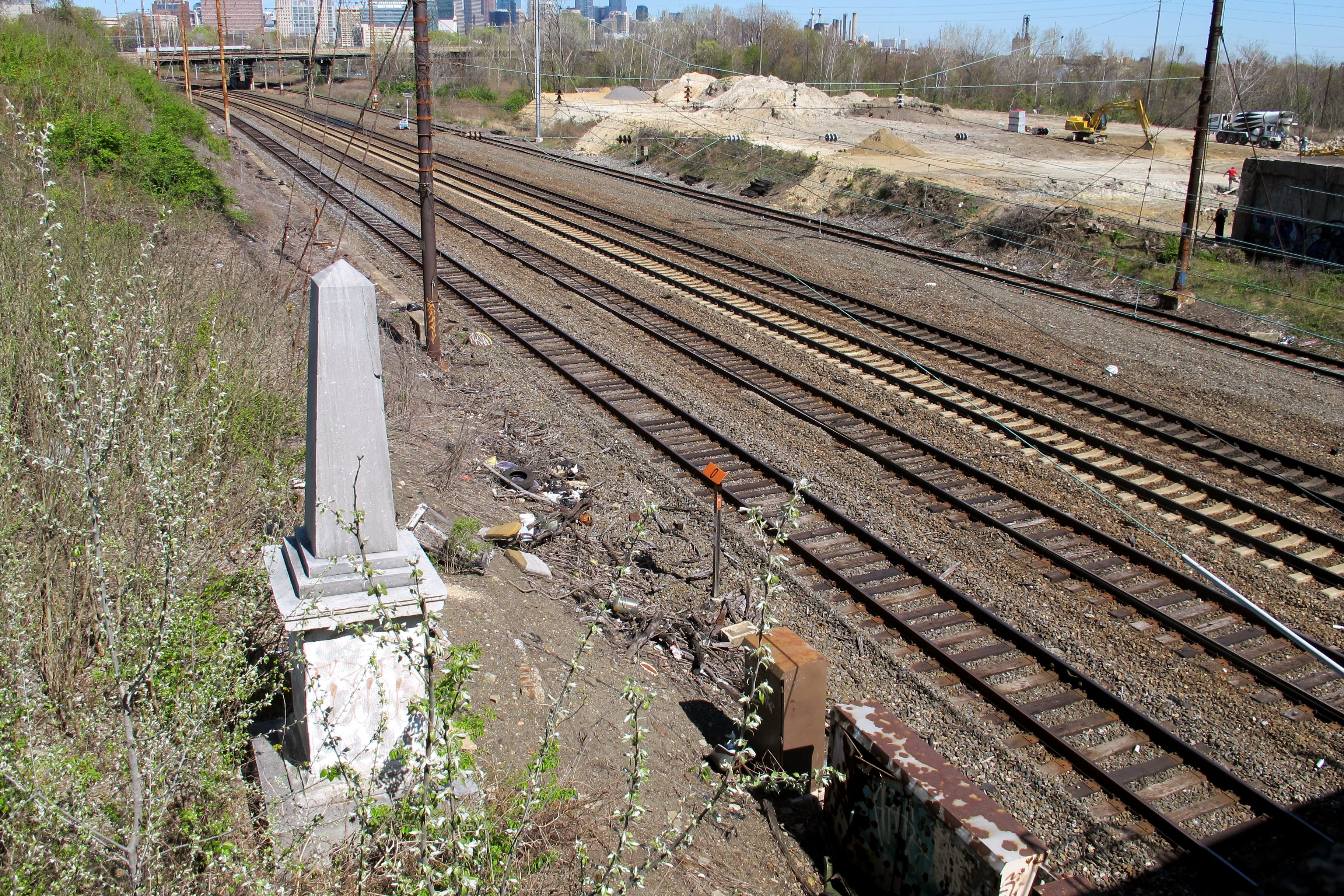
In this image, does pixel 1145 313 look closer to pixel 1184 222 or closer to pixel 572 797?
pixel 1184 222

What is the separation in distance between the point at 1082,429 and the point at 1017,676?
5580 mm

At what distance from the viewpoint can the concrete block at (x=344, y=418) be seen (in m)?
4.07

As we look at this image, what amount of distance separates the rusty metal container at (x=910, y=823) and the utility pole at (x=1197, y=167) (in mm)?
16027

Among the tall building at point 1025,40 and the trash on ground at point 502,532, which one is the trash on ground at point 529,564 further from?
the tall building at point 1025,40

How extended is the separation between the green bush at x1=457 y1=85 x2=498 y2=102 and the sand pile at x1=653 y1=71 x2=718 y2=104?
1132 centimetres

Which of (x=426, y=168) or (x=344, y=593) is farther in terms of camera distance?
(x=426, y=168)

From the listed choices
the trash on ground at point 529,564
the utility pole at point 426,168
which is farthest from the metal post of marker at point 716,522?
the utility pole at point 426,168

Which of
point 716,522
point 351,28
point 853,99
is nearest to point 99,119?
point 716,522

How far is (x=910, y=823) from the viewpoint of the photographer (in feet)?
15.8

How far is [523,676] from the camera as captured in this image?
6.14 m

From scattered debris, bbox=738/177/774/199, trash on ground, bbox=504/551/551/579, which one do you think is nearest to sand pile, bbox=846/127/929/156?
scattered debris, bbox=738/177/774/199

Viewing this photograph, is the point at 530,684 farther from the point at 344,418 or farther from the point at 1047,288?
the point at 1047,288

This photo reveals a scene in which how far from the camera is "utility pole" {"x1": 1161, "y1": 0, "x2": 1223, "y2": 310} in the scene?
17812 millimetres

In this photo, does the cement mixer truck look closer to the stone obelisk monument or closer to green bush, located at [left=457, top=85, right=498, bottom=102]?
green bush, located at [left=457, top=85, right=498, bottom=102]
